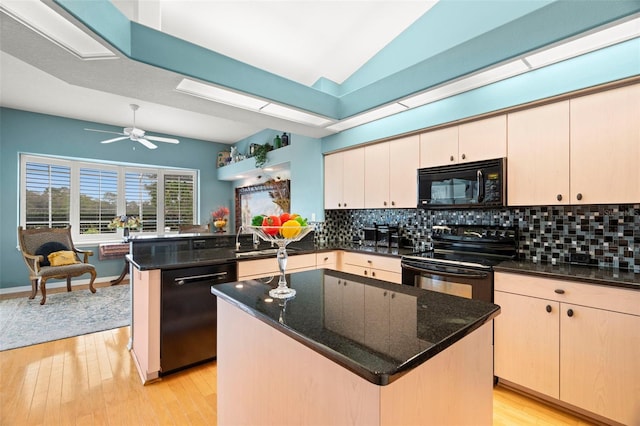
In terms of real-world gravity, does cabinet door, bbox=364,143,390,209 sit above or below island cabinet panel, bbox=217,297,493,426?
above

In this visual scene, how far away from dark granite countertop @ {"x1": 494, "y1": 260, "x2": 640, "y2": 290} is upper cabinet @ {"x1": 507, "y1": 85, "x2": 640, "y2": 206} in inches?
18.1

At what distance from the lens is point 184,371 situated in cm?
238

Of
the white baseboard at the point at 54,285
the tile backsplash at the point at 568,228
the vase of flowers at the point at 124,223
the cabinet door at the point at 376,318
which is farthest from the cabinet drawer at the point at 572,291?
the white baseboard at the point at 54,285

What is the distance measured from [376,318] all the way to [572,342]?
5.31 feet

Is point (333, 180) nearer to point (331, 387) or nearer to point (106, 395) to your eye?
point (106, 395)

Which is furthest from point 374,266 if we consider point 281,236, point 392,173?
point 281,236

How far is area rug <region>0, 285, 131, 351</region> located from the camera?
303 cm

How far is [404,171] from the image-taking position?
302 cm

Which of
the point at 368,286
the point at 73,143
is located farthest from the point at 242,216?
the point at 368,286

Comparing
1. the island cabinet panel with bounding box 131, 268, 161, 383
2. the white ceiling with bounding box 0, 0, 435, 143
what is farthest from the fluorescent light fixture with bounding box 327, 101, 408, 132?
the island cabinet panel with bounding box 131, 268, 161, 383

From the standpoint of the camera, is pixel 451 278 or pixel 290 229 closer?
pixel 290 229

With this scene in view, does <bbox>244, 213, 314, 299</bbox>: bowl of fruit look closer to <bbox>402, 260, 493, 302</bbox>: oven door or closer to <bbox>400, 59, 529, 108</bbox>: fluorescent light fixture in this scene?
<bbox>402, 260, 493, 302</bbox>: oven door

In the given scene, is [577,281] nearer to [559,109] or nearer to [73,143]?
[559,109]

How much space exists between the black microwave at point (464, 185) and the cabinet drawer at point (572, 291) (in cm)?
61
